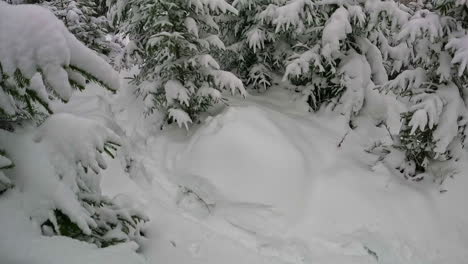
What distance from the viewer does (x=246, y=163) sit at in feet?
18.5

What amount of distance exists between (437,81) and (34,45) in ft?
18.5

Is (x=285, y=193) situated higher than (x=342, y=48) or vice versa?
(x=342, y=48)

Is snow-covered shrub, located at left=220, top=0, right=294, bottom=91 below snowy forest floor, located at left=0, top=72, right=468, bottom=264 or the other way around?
the other way around

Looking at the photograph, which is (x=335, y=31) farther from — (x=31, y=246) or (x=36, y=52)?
(x=31, y=246)

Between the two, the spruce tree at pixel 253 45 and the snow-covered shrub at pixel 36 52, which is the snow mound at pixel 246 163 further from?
the snow-covered shrub at pixel 36 52

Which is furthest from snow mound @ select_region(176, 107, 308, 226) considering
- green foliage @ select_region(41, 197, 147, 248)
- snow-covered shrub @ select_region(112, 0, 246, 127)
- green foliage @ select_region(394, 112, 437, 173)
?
green foliage @ select_region(41, 197, 147, 248)

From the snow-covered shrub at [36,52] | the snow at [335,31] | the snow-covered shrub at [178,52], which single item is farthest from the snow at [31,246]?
the snow at [335,31]

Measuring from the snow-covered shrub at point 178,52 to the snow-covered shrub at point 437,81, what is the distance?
9.24 ft

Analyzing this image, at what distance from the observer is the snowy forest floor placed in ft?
15.6

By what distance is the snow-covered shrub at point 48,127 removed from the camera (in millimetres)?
1408

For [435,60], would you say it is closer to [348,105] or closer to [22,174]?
[348,105]

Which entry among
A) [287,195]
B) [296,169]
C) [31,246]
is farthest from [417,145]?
[31,246]

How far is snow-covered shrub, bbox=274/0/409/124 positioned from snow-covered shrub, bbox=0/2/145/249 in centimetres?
514

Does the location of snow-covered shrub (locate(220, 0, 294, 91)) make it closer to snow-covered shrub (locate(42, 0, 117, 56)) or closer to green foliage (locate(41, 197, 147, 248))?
snow-covered shrub (locate(42, 0, 117, 56))
